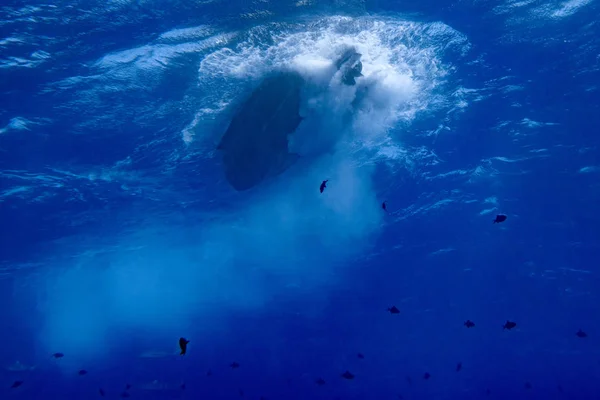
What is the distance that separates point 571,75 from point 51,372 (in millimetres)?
Answer: 91748

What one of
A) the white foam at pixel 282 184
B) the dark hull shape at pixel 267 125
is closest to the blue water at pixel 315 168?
the white foam at pixel 282 184

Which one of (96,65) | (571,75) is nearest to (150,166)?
(96,65)

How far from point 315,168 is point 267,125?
6.04 m

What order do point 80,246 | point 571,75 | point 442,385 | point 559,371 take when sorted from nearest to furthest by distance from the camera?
point 571,75 < point 80,246 < point 559,371 < point 442,385

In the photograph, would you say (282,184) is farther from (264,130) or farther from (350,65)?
(350,65)

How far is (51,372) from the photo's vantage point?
72.6 m

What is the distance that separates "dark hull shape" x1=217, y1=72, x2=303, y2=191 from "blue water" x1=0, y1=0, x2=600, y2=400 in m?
0.59

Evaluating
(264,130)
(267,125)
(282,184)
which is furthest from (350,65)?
(282,184)

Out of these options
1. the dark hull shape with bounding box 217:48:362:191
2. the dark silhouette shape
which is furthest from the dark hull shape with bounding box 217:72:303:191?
the dark silhouette shape

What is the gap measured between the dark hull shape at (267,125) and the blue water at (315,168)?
0.53m

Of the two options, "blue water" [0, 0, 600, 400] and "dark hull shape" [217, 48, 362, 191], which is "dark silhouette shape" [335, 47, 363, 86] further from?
"blue water" [0, 0, 600, 400]

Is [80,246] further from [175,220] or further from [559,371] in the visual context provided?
[559,371]

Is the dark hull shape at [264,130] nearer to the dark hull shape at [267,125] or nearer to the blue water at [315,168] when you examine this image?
the dark hull shape at [267,125]

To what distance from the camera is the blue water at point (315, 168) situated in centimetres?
1258
